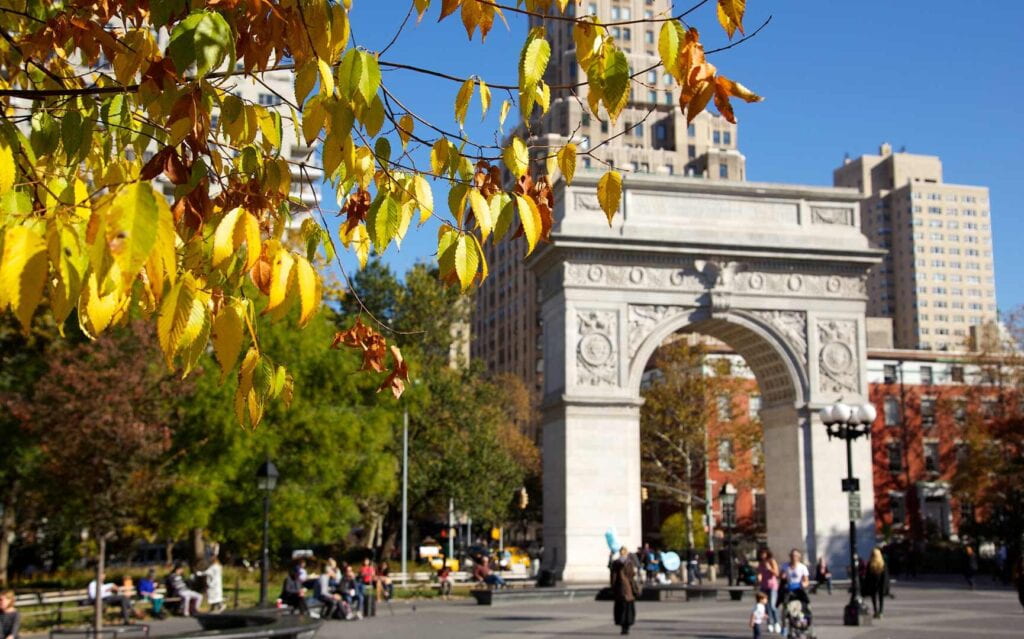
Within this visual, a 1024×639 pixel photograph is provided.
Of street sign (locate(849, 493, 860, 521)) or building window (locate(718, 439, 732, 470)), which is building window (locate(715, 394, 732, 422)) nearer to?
building window (locate(718, 439, 732, 470))

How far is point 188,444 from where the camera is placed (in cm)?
2944

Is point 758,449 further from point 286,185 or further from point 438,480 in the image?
point 286,185

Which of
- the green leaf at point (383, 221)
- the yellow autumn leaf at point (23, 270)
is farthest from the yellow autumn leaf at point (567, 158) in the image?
the yellow autumn leaf at point (23, 270)

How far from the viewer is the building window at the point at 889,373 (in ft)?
182

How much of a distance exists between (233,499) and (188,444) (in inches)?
73.9

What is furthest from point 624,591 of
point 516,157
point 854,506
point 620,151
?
point 620,151

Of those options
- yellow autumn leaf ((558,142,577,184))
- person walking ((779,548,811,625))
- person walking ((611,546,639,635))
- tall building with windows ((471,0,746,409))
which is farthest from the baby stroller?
tall building with windows ((471,0,746,409))

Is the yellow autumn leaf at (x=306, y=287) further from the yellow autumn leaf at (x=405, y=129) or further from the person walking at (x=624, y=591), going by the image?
the person walking at (x=624, y=591)

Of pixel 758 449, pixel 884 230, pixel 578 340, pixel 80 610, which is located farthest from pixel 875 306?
pixel 80 610

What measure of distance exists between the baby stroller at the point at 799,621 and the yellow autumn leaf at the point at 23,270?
1572cm

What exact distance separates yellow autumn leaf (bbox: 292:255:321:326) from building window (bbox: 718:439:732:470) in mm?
48173

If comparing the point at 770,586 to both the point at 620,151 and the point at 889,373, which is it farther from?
the point at 620,151

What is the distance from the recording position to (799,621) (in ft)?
55.7

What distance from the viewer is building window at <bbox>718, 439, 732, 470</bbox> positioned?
5144cm
